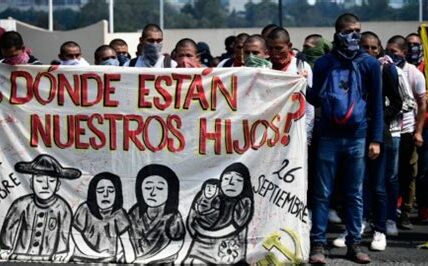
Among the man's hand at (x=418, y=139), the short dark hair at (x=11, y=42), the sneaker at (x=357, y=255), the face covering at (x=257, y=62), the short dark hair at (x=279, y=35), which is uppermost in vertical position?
the short dark hair at (x=279, y=35)

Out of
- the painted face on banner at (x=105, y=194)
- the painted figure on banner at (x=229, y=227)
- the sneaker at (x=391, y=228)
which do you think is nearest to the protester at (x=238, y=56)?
the painted figure on banner at (x=229, y=227)

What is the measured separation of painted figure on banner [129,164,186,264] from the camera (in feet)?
24.0

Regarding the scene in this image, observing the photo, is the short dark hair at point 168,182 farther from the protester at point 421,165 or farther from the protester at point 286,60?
the protester at point 421,165

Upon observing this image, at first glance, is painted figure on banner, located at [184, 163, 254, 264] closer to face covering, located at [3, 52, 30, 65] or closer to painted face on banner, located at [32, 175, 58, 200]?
painted face on banner, located at [32, 175, 58, 200]

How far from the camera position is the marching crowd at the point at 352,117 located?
290 inches

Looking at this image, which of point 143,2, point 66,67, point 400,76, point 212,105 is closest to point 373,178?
point 400,76

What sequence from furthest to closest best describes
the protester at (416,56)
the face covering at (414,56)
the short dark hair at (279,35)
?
the face covering at (414,56), the protester at (416,56), the short dark hair at (279,35)

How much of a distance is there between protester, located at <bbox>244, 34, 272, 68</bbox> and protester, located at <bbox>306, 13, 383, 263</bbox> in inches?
19.6

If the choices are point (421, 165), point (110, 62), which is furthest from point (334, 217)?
point (110, 62)

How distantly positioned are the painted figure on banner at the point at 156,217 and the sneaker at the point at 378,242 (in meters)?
1.72

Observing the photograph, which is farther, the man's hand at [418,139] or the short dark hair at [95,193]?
the man's hand at [418,139]

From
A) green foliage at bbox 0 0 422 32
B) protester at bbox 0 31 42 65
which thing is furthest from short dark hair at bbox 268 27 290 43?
green foliage at bbox 0 0 422 32

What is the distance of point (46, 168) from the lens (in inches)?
291

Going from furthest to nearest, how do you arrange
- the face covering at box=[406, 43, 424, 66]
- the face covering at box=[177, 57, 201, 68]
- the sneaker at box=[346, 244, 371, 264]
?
the face covering at box=[406, 43, 424, 66] → the face covering at box=[177, 57, 201, 68] → the sneaker at box=[346, 244, 371, 264]
